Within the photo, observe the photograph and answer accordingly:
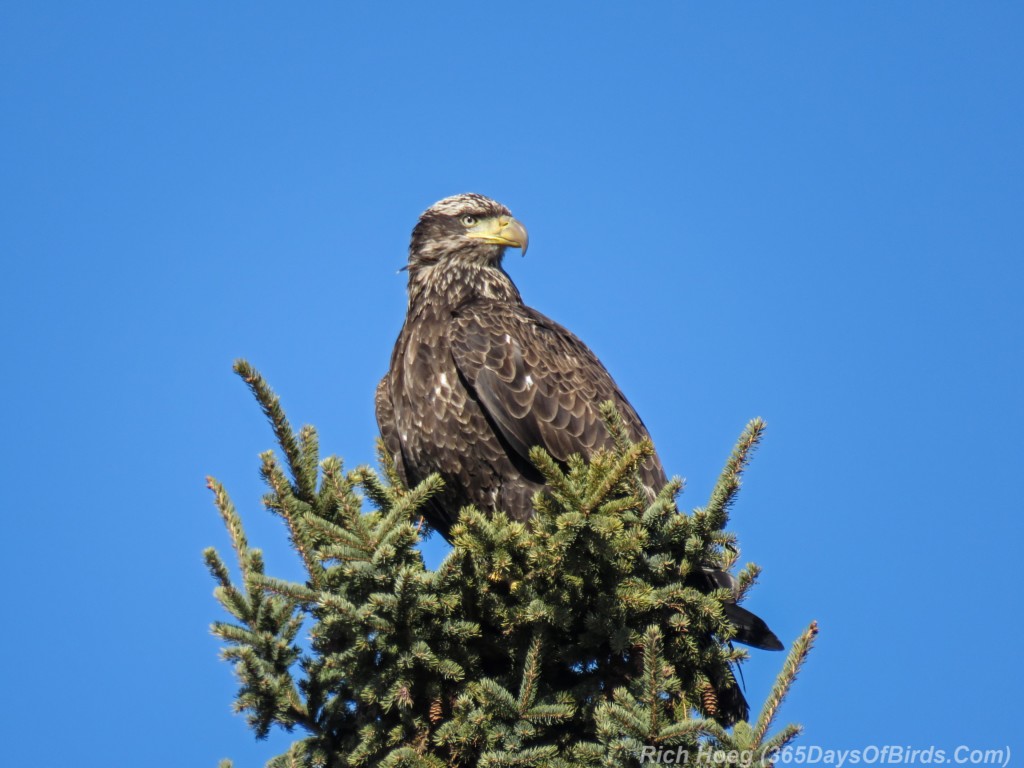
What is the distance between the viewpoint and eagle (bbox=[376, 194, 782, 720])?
243 inches

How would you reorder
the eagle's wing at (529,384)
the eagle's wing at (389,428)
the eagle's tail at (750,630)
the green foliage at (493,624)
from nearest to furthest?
the green foliage at (493,624) < the eagle's tail at (750,630) < the eagle's wing at (529,384) < the eagle's wing at (389,428)

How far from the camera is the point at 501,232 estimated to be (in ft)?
24.7

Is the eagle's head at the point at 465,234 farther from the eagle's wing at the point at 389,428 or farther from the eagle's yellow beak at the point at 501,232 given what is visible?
the eagle's wing at the point at 389,428

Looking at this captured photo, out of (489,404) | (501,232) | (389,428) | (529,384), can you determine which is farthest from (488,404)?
(501,232)

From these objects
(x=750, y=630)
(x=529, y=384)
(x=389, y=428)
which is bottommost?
(x=750, y=630)

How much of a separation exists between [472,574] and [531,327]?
2.57 meters

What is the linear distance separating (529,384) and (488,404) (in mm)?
273

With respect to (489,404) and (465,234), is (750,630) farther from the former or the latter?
(465,234)

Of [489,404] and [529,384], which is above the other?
[529,384]

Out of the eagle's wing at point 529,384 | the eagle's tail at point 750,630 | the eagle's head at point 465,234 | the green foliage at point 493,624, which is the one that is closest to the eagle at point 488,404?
the eagle's wing at point 529,384

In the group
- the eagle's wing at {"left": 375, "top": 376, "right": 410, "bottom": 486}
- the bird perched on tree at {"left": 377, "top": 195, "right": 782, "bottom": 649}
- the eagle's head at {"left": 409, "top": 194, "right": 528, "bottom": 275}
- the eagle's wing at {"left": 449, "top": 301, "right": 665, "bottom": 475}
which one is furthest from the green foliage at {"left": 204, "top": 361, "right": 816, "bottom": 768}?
the eagle's head at {"left": 409, "top": 194, "right": 528, "bottom": 275}

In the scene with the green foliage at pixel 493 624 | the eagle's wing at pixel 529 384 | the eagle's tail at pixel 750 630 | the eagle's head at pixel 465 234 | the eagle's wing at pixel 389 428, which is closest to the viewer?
the green foliage at pixel 493 624

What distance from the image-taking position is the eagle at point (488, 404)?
6180 mm

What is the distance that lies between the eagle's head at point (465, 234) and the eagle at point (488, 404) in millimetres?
634
